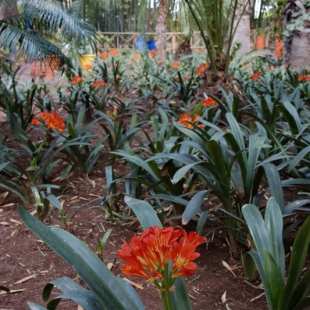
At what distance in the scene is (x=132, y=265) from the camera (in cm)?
90

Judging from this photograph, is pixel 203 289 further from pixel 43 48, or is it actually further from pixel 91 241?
pixel 43 48

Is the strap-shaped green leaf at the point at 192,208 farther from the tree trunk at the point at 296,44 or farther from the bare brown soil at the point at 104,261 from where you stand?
the tree trunk at the point at 296,44

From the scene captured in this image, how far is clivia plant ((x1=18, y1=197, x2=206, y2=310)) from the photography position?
0.89 meters

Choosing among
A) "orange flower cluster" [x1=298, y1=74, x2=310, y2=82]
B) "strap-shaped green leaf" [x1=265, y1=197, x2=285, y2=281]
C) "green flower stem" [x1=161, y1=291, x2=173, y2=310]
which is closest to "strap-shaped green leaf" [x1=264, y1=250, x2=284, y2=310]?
"strap-shaped green leaf" [x1=265, y1=197, x2=285, y2=281]

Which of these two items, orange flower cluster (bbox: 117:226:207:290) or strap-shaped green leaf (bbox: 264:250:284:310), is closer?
orange flower cluster (bbox: 117:226:207:290)

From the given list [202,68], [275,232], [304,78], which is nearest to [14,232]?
[275,232]

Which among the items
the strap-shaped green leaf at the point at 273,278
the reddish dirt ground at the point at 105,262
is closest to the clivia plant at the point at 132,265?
the strap-shaped green leaf at the point at 273,278

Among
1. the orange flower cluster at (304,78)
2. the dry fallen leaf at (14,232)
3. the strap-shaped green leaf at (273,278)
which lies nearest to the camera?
the strap-shaped green leaf at (273,278)

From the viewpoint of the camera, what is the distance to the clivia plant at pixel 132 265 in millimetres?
892

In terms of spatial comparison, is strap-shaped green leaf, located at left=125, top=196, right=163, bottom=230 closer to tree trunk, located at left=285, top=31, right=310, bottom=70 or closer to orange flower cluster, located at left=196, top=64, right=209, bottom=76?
orange flower cluster, located at left=196, top=64, right=209, bottom=76

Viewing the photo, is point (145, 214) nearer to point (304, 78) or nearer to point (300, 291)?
point (300, 291)

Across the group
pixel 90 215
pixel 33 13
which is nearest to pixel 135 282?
pixel 90 215

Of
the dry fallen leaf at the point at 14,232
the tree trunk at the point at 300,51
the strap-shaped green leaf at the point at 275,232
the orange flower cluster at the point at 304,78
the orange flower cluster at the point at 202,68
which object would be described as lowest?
the dry fallen leaf at the point at 14,232

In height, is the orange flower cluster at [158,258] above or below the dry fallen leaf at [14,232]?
above
